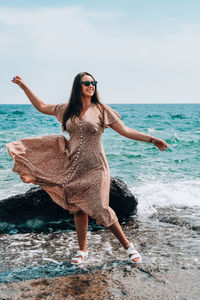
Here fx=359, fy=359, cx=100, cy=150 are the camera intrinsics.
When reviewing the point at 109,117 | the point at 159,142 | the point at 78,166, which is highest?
the point at 109,117

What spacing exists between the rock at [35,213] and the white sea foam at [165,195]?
1.08 metres

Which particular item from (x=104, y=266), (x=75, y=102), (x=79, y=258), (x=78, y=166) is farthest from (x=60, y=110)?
(x=104, y=266)

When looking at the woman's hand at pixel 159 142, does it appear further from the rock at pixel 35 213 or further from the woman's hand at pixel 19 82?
the rock at pixel 35 213

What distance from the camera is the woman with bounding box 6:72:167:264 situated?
3.76 meters

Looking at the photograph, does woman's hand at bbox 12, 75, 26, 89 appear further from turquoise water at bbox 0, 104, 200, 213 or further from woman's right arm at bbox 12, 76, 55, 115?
turquoise water at bbox 0, 104, 200, 213

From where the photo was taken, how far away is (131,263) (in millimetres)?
3793

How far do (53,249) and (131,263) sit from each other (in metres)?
1.01

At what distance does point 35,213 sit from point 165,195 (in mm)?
3094

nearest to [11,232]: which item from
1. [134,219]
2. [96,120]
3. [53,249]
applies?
[53,249]

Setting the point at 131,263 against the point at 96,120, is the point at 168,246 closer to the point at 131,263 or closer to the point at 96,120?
the point at 131,263

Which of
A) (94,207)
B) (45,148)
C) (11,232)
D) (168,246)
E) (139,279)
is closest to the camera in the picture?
(139,279)

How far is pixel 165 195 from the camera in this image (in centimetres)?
730

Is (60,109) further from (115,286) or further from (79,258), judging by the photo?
(115,286)

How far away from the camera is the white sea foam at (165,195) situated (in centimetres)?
630
